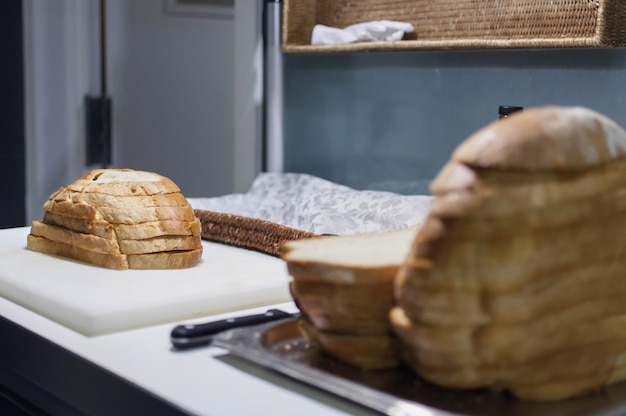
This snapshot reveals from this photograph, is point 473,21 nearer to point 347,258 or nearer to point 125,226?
point 125,226

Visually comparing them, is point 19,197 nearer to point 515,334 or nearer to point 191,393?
point 191,393

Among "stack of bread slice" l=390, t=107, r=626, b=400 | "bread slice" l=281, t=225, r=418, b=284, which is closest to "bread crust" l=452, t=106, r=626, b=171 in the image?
"stack of bread slice" l=390, t=107, r=626, b=400

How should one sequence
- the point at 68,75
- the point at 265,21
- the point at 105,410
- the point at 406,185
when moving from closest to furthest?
1. the point at 105,410
2. the point at 406,185
3. the point at 265,21
4. the point at 68,75

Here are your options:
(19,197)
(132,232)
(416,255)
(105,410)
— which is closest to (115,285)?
(132,232)

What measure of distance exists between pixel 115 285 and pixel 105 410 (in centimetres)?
30

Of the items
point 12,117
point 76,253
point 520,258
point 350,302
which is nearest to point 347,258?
point 350,302

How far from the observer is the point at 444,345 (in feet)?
2.14

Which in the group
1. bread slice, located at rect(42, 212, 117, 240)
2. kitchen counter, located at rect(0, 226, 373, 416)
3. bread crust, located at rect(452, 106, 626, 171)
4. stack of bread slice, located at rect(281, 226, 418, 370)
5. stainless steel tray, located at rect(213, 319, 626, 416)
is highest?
bread crust, located at rect(452, 106, 626, 171)

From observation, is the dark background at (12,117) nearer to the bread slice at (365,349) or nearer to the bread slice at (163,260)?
the bread slice at (163,260)

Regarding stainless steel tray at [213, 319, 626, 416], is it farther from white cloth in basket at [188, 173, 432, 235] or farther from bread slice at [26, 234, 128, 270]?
white cloth in basket at [188, 173, 432, 235]

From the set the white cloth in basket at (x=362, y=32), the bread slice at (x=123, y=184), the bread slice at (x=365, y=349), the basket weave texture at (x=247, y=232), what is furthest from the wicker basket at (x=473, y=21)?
the bread slice at (x=365, y=349)

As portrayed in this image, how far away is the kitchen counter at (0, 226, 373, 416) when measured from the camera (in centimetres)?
72

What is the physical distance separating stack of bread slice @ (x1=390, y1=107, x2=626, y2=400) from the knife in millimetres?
254

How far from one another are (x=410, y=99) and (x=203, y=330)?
43.7 inches
